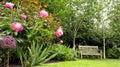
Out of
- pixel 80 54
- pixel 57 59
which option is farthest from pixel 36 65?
pixel 80 54

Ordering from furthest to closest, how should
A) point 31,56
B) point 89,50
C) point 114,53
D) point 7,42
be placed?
point 114,53
point 89,50
point 31,56
point 7,42

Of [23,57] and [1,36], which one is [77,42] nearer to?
[23,57]

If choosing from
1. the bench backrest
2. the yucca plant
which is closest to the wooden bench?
the bench backrest

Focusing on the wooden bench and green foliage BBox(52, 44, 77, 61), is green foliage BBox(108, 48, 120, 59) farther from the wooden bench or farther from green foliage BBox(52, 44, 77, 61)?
green foliage BBox(52, 44, 77, 61)

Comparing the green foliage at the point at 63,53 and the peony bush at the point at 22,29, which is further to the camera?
the green foliage at the point at 63,53

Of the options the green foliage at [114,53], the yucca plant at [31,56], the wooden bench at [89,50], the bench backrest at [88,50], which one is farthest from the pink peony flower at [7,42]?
the green foliage at [114,53]

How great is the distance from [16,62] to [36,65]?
0.78 meters

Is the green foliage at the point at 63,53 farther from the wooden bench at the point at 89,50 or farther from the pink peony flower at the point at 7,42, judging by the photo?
the pink peony flower at the point at 7,42

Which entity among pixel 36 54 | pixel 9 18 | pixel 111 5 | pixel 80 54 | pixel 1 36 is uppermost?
pixel 111 5

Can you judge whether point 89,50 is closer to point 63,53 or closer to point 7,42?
point 63,53

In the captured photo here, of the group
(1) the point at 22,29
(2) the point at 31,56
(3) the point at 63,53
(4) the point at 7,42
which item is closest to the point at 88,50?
(3) the point at 63,53

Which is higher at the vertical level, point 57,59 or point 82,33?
point 82,33

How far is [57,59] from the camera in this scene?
9352 millimetres

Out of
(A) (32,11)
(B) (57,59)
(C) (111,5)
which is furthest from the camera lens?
(C) (111,5)
